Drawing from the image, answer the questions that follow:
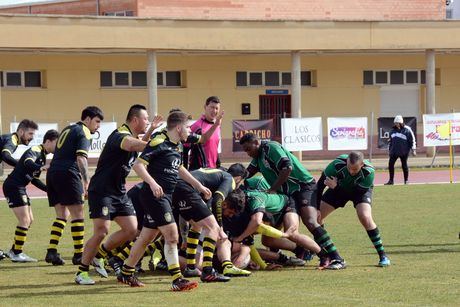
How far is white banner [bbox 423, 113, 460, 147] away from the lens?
120 ft

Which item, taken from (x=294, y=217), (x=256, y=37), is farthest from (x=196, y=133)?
(x=256, y=37)

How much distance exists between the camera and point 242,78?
4525cm

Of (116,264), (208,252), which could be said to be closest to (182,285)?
(208,252)

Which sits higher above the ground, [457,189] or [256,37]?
[256,37]

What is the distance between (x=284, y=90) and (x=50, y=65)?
402 inches

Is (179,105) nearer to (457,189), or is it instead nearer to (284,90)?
(284,90)

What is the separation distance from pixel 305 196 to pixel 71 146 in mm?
3150

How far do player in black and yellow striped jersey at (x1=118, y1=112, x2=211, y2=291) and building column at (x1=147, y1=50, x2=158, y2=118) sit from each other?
2784 cm

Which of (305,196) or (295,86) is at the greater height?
(295,86)

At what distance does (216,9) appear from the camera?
4797 centimetres

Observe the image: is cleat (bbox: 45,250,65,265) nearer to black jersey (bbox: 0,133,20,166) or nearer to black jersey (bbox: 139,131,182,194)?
black jersey (bbox: 0,133,20,166)

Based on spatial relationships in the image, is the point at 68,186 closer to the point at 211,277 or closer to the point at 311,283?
the point at 211,277

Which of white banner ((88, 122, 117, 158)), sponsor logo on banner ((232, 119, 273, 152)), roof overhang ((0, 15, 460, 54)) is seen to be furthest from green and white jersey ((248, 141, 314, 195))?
roof overhang ((0, 15, 460, 54))

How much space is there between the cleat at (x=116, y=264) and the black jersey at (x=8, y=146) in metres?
2.63
